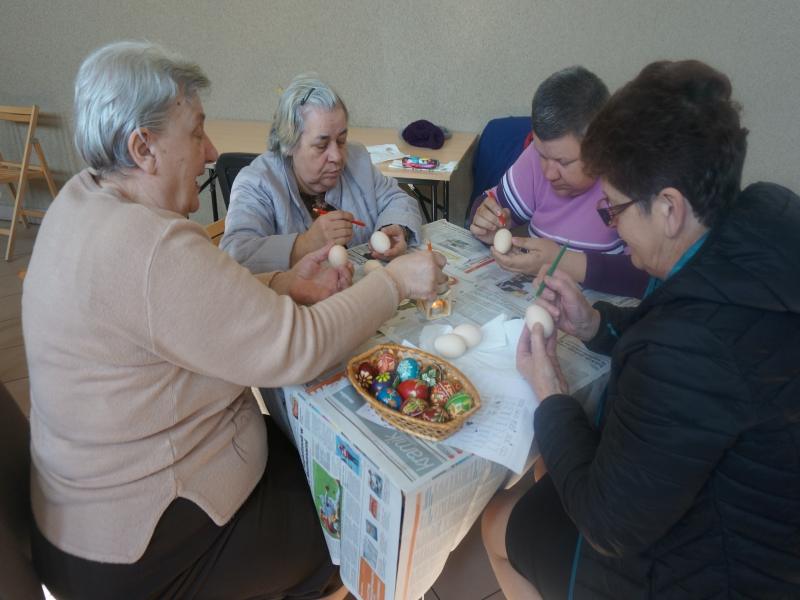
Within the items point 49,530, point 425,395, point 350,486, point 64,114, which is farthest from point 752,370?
point 64,114

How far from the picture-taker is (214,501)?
3.15 feet

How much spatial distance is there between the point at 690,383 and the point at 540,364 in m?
0.31

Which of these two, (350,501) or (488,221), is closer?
(350,501)

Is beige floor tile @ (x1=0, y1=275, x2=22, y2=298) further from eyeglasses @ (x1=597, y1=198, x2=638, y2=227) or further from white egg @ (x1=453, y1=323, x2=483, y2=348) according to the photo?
eyeglasses @ (x1=597, y1=198, x2=638, y2=227)

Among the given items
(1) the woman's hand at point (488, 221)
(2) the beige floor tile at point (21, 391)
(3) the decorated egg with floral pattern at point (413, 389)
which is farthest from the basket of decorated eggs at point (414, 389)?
(2) the beige floor tile at point (21, 391)

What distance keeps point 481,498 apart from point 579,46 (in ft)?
8.81

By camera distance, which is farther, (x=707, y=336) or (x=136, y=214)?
(x=136, y=214)

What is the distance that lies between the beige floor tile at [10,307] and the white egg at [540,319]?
9.93 ft

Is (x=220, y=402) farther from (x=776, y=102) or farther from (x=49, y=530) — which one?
(x=776, y=102)

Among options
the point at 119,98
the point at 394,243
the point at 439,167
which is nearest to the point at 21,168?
the point at 439,167

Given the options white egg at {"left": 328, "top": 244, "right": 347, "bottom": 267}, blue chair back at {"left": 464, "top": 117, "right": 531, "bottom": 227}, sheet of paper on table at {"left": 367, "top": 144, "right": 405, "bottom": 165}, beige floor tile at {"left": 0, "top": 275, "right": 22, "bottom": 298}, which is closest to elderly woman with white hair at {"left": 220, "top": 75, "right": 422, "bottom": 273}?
white egg at {"left": 328, "top": 244, "right": 347, "bottom": 267}

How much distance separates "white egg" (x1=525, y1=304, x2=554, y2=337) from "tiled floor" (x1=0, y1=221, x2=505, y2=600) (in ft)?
2.91

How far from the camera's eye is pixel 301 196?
1734 mm

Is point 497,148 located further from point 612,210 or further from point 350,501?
point 350,501
